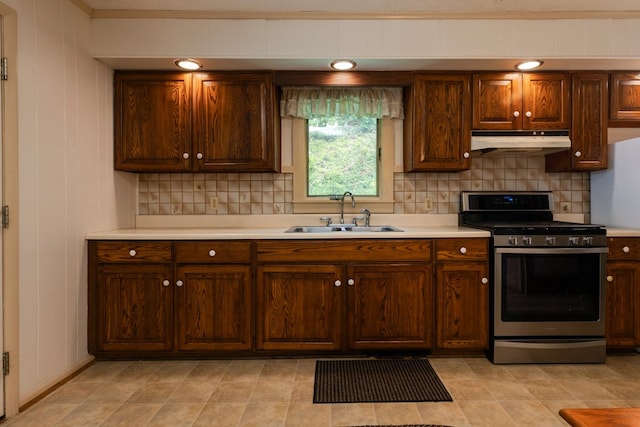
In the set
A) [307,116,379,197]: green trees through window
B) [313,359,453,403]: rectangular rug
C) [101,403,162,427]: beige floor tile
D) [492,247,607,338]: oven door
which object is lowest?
[101,403,162,427]: beige floor tile

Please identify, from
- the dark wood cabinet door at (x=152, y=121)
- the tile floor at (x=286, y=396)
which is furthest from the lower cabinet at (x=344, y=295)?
the dark wood cabinet door at (x=152, y=121)

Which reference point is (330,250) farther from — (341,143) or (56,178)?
(56,178)

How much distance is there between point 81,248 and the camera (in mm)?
2553

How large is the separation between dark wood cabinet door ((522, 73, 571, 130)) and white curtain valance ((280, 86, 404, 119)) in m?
0.89

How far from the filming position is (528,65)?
2779mm

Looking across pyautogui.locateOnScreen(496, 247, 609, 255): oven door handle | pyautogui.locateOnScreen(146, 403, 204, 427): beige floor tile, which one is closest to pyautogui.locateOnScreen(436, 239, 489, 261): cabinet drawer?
pyautogui.locateOnScreen(496, 247, 609, 255): oven door handle

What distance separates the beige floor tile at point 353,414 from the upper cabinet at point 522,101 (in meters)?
2.04

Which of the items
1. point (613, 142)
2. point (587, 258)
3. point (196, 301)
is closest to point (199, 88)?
point (196, 301)

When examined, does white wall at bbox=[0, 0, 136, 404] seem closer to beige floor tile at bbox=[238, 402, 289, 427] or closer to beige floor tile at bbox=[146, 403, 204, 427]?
beige floor tile at bbox=[146, 403, 204, 427]

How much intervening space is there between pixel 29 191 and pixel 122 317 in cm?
96

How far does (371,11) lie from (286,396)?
242cm

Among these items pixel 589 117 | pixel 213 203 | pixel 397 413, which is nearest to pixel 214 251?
pixel 213 203

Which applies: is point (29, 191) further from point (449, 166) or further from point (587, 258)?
point (587, 258)

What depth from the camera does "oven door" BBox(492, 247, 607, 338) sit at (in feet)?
8.53
